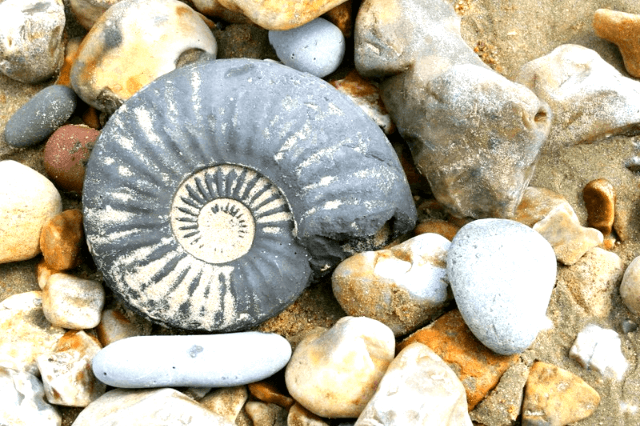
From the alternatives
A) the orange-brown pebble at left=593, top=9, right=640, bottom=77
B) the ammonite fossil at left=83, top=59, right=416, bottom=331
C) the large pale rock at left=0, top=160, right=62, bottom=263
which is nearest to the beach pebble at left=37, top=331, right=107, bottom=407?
the ammonite fossil at left=83, top=59, right=416, bottom=331

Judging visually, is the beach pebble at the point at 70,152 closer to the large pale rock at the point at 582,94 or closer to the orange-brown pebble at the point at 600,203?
the large pale rock at the point at 582,94

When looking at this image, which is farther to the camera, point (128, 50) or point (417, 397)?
point (128, 50)

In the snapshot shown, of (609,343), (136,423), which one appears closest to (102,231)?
(136,423)

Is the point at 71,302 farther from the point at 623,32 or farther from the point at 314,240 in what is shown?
the point at 623,32

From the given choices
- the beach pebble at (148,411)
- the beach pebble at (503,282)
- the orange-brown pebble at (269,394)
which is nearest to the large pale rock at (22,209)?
the beach pebble at (148,411)

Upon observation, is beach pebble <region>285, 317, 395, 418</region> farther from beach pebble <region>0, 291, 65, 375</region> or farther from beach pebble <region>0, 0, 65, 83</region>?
beach pebble <region>0, 0, 65, 83</region>

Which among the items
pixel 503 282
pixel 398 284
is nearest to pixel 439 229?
pixel 398 284
